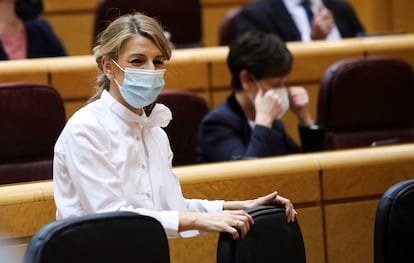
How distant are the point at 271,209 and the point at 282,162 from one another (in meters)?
0.35

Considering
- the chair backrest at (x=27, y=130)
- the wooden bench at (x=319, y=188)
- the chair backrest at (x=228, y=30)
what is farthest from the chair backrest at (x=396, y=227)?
the chair backrest at (x=228, y=30)

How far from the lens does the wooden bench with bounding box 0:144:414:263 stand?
150 centimetres

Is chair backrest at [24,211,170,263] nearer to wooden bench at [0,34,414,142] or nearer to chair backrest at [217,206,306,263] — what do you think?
chair backrest at [217,206,306,263]

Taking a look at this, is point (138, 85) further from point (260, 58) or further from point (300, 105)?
point (300, 105)

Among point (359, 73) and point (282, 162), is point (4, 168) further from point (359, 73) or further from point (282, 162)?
point (359, 73)

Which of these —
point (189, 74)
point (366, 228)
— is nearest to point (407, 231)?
point (366, 228)

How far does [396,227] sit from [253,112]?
2.34ft

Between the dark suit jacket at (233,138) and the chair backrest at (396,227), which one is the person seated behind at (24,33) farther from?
the chair backrest at (396,227)

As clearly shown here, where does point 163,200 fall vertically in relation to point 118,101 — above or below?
below

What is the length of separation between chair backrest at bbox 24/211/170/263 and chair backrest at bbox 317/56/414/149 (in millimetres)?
992

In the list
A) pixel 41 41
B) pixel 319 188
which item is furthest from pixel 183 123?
pixel 41 41

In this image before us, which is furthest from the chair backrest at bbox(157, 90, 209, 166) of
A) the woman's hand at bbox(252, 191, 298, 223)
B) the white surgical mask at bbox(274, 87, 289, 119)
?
the woman's hand at bbox(252, 191, 298, 223)

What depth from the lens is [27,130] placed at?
1.67 meters

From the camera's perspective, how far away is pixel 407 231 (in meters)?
1.28
